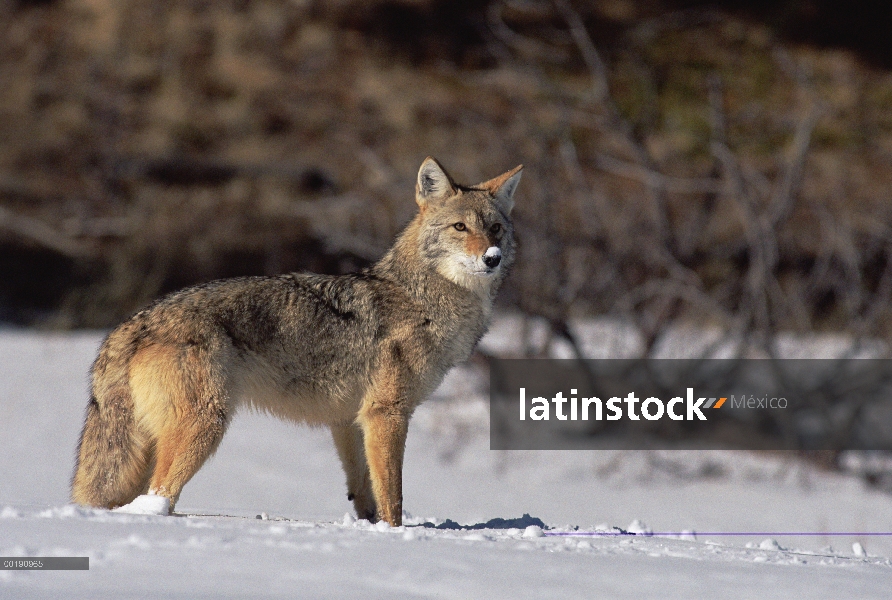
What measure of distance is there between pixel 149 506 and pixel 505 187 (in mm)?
3055

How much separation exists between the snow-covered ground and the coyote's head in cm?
153

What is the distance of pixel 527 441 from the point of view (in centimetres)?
1248

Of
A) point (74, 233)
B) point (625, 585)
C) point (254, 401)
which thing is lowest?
point (625, 585)

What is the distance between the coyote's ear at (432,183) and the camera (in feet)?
21.2

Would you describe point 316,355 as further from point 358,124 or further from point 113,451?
point 358,124

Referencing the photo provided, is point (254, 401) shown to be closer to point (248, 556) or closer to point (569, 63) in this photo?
point (248, 556)

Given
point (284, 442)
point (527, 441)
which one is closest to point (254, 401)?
point (284, 442)

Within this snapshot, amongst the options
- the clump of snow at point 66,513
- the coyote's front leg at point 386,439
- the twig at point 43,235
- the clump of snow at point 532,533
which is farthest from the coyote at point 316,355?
the twig at point 43,235

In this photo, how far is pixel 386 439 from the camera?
19.1 ft

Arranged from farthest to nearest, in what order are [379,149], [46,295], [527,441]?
[379,149], [46,295], [527,441]

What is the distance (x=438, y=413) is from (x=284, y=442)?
7.03 ft

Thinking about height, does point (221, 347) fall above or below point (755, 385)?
below

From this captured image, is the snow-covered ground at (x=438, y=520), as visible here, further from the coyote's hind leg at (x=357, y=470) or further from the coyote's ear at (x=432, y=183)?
the coyote's ear at (x=432, y=183)

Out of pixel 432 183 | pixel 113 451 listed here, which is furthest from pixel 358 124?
pixel 113 451
